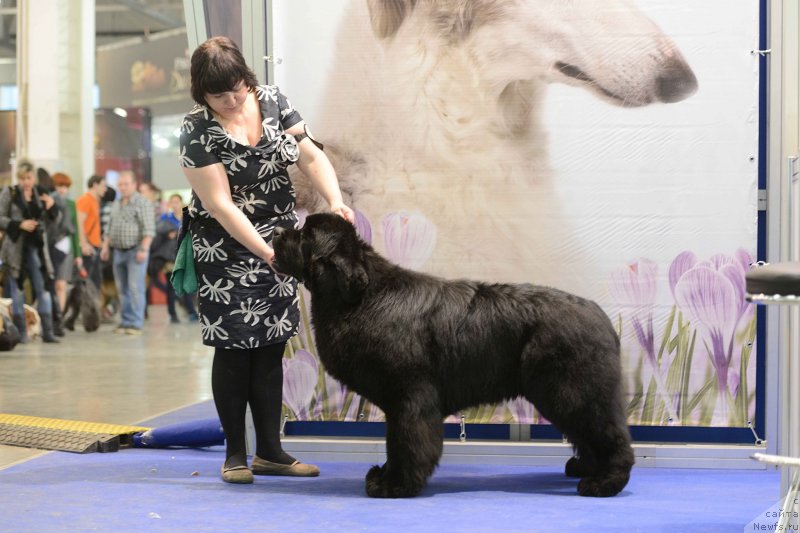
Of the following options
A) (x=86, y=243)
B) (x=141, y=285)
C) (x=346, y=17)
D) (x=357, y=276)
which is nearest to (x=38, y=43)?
(x=86, y=243)

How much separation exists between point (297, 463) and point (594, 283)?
4.66 feet

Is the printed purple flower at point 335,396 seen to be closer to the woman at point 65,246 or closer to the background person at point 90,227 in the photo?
the woman at point 65,246

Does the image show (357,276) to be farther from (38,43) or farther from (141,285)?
(38,43)

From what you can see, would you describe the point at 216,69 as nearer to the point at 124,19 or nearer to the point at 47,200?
the point at 47,200

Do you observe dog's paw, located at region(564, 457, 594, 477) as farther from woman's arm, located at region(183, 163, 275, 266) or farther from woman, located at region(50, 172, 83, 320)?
woman, located at region(50, 172, 83, 320)

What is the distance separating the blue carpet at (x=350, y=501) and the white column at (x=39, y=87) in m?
12.2

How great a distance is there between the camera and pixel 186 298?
15031 mm

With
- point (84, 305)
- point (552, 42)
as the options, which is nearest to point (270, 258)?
point (552, 42)

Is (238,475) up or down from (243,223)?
down

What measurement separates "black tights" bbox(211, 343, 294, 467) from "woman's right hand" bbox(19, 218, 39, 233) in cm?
678

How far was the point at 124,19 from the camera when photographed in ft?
75.1

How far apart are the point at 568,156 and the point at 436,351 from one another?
112cm

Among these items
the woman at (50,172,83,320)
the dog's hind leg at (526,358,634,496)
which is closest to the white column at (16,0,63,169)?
the woman at (50,172,83,320)

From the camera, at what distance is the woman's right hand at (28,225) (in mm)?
9742
